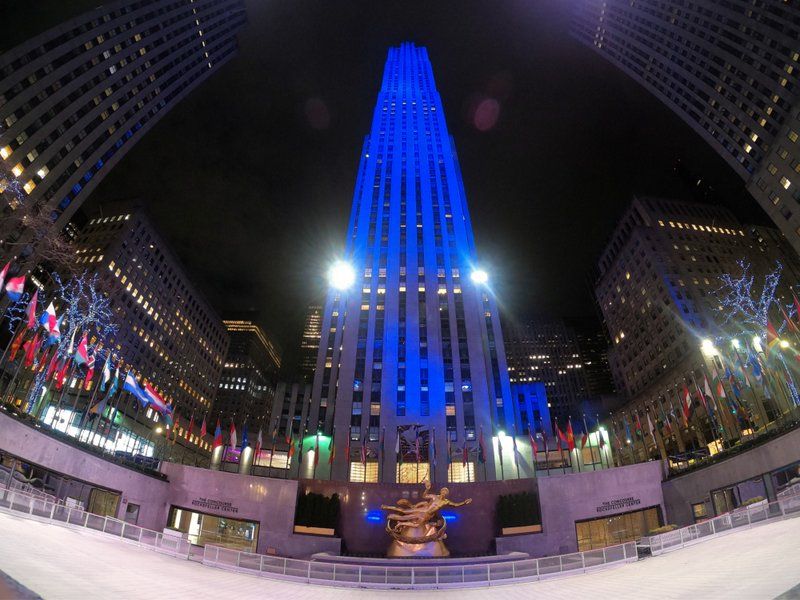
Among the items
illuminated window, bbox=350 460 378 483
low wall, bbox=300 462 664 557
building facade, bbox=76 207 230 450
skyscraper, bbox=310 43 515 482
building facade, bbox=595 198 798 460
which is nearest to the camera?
low wall, bbox=300 462 664 557

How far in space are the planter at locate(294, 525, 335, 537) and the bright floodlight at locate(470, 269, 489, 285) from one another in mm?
48641

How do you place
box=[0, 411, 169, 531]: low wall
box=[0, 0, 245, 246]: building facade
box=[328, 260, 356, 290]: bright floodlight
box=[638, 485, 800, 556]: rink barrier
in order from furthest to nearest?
box=[328, 260, 356, 290]: bright floodlight, box=[0, 0, 245, 246]: building facade, box=[0, 411, 169, 531]: low wall, box=[638, 485, 800, 556]: rink barrier

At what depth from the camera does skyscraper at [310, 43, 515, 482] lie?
60750 mm

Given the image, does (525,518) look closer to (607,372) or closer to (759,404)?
(759,404)

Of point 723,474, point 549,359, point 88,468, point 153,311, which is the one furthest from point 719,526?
point 549,359

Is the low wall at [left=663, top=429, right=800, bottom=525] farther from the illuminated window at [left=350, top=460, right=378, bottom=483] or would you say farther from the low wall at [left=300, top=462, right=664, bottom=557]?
the illuminated window at [left=350, top=460, right=378, bottom=483]

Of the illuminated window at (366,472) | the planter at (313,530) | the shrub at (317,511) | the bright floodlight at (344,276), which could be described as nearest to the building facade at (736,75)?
the bright floodlight at (344,276)

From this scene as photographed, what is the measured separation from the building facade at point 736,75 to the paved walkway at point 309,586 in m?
73.4

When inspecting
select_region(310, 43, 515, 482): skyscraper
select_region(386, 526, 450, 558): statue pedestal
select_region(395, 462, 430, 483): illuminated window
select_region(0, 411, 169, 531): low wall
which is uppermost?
select_region(310, 43, 515, 482): skyscraper

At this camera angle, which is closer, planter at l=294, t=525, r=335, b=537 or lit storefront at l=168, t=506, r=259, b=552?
lit storefront at l=168, t=506, r=259, b=552

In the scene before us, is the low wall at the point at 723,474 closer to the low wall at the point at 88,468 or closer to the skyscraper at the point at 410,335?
the skyscraper at the point at 410,335

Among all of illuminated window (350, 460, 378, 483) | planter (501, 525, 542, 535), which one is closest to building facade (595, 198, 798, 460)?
illuminated window (350, 460, 378, 483)

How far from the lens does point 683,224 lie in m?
105

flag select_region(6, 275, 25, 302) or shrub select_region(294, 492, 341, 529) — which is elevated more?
flag select_region(6, 275, 25, 302)
